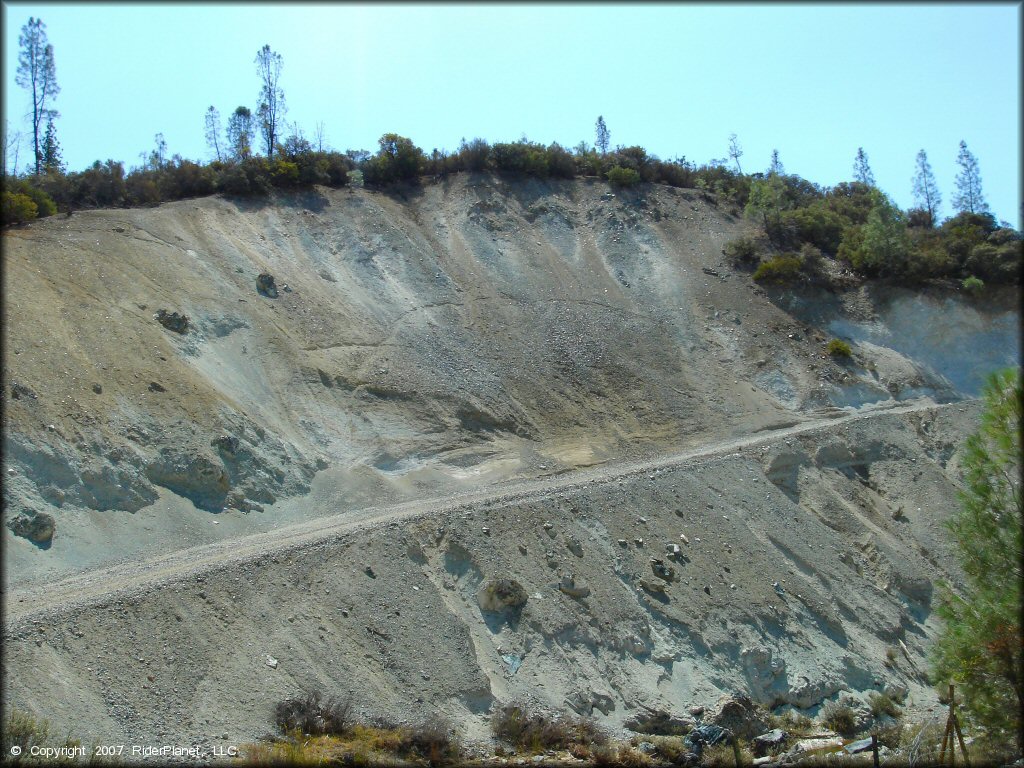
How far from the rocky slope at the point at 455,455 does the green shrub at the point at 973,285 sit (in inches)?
28.5

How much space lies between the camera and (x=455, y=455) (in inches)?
1030

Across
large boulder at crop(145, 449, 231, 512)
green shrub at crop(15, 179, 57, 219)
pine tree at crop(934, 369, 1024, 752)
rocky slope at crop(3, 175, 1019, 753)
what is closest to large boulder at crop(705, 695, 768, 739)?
rocky slope at crop(3, 175, 1019, 753)

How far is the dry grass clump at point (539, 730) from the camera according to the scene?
16422 millimetres

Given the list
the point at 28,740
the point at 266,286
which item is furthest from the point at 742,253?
the point at 28,740

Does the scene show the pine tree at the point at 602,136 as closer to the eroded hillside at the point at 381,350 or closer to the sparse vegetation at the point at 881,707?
the eroded hillside at the point at 381,350

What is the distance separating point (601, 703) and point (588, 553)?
3.88 metres

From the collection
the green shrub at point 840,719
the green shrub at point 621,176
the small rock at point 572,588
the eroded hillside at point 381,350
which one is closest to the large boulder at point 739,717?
the green shrub at point 840,719

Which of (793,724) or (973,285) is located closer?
(793,724)

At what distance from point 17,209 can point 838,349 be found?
2841cm

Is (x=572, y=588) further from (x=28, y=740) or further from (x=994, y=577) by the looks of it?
(x=28, y=740)

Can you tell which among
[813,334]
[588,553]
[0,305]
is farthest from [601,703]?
[813,334]

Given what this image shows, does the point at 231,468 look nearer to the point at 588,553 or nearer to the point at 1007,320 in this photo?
the point at 588,553

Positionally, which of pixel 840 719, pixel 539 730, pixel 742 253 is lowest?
pixel 840 719

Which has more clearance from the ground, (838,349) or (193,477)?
(838,349)
